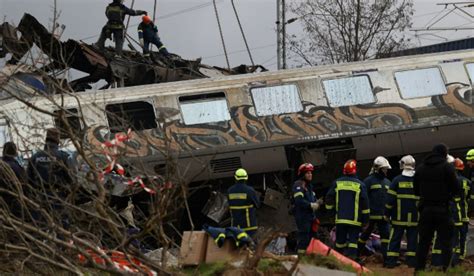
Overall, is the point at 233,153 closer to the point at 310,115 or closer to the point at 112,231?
the point at 310,115

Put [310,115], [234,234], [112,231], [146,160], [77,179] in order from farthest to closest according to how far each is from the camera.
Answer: [310,115] < [146,160] < [234,234] < [77,179] < [112,231]

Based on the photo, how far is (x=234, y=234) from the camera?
10.9 m

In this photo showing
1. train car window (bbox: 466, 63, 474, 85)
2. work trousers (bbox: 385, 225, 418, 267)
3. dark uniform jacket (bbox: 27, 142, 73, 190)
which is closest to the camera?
dark uniform jacket (bbox: 27, 142, 73, 190)

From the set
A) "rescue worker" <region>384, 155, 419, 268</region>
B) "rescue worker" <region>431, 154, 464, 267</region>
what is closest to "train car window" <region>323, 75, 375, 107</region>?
"rescue worker" <region>384, 155, 419, 268</region>

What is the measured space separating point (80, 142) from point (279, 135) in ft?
27.7

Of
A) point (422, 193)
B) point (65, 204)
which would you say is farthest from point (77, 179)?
point (422, 193)

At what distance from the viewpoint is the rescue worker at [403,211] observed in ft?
42.5

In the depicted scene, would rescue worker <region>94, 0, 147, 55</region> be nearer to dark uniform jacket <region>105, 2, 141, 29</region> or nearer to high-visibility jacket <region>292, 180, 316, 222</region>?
dark uniform jacket <region>105, 2, 141, 29</region>

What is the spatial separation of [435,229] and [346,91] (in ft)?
19.1

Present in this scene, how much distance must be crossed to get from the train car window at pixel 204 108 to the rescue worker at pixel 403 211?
4.24 metres

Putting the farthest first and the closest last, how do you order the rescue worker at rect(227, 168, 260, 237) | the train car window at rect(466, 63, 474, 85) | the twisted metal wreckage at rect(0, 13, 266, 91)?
the twisted metal wreckage at rect(0, 13, 266, 91) < the train car window at rect(466, 63, 474, 85) < the rescue worker at rect(227, 168, 260, 237)

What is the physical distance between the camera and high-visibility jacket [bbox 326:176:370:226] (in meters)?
13.2

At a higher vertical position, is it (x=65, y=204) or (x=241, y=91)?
(x=241, y=91)

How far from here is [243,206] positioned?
45.5 feet
